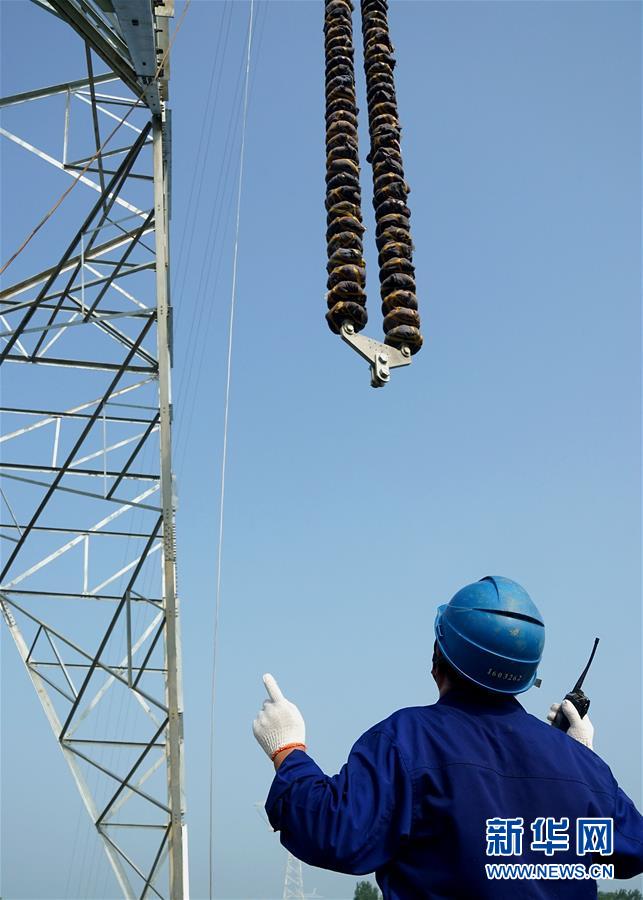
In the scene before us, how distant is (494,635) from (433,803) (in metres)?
0.46

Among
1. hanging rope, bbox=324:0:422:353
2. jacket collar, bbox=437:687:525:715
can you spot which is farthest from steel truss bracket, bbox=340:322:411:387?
jacket collar, bbox=437:687:525:715

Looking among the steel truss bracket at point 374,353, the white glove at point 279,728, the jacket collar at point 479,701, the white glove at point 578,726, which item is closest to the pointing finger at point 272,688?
the white glove at point 279,728

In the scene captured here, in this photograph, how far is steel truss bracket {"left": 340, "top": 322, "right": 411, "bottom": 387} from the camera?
5.01m

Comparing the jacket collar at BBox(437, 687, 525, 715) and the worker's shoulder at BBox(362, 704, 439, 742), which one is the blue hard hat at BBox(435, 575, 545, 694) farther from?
the worker's shoulder at BBox(362, 704, 439, 742)

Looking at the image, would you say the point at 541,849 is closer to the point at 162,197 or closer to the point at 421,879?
the point at 421,879

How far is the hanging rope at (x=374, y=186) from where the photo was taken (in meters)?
5.16

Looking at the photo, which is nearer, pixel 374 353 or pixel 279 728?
pixel 279 728

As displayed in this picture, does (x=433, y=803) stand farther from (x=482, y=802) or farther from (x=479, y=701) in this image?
(x=479, y=701)

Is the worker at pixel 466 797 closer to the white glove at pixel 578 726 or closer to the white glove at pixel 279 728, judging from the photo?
the white glove at pixel 279 728

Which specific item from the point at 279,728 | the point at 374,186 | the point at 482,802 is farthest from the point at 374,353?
the point at 482,802

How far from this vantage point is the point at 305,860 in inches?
78.4

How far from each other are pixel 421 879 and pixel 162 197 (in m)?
8.54

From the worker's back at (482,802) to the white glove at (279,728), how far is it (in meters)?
0.24

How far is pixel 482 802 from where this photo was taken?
6.40ft
